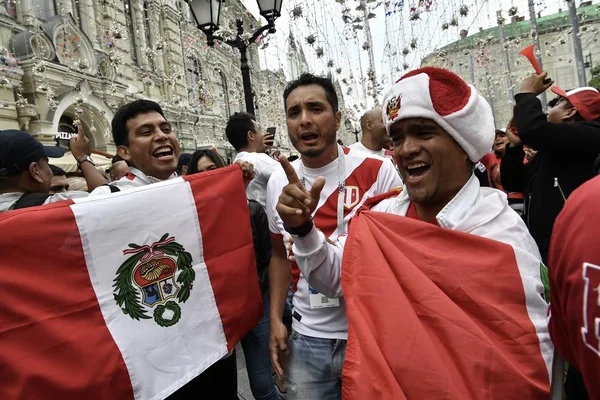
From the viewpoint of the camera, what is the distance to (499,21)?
28.7 ft

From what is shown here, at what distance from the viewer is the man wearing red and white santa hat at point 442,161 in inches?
57.0

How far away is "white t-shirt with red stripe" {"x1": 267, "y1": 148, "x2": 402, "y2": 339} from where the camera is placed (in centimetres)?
201

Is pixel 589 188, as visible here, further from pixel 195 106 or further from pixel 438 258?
pixel 195 106

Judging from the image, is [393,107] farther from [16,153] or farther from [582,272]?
[16,153]

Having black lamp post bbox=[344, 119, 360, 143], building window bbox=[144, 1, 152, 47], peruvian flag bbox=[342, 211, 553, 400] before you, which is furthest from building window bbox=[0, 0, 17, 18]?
black lamp post bbox=[344, 119, 360, 143]

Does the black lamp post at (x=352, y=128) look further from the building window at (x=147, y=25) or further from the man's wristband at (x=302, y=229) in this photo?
the man's wristband at (x=302, y=229)

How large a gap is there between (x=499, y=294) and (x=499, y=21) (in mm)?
9249

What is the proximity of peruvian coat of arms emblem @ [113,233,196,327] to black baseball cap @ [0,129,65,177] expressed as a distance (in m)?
0.88

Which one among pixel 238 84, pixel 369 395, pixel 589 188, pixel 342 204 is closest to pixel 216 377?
pixel 342 204

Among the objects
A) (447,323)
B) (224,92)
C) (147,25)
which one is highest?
(147,25)

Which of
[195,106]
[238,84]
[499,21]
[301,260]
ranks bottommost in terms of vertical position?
[301,260]

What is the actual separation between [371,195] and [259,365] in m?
1.45

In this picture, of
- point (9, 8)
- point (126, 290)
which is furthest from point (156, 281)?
point (9, 8)

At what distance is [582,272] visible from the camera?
0.80 metres
